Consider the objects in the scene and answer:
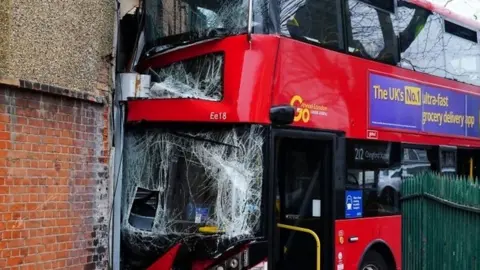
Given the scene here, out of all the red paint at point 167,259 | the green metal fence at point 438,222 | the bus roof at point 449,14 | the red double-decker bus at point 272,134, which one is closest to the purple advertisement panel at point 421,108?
the red double-decker bus at point 272,134

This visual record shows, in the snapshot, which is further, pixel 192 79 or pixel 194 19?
pixel 194 19

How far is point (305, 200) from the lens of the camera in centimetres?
670

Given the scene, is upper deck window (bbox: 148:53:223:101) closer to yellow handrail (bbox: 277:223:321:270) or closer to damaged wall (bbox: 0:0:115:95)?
damaged wall (bbox: 0:0:115:95)

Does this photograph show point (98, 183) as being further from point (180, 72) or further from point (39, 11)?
point (39, 11)

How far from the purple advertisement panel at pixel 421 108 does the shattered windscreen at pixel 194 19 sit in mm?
2087

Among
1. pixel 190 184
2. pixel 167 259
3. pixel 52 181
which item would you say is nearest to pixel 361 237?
pixel 190 184

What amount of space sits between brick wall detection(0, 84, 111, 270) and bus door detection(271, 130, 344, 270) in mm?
1936

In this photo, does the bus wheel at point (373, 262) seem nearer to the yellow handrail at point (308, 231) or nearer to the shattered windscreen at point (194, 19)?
the yellow handrail at point (308, 231)

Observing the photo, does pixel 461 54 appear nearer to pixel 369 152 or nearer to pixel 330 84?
pixel 369 152

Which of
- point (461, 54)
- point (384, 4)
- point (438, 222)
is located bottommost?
point (438, 222)

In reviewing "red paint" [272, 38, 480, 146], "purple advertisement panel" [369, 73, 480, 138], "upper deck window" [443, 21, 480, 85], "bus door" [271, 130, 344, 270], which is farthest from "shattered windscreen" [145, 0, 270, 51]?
"upper deck window" [443, 21, 480, 85]

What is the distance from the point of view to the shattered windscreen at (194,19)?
228 inches

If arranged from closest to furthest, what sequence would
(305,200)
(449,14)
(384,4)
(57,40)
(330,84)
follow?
(57,40), (330,84), (305,200), (384,4), (449,14)

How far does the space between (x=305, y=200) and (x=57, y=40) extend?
3.15 meters
